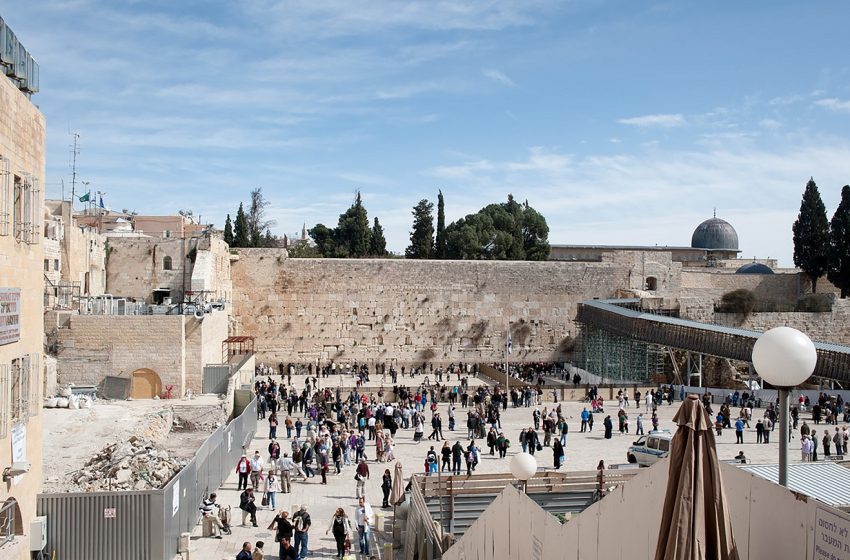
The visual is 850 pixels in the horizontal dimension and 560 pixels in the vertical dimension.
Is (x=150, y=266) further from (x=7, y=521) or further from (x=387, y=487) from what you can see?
(x=7, y=521)

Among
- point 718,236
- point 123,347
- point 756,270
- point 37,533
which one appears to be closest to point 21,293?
point 37,533

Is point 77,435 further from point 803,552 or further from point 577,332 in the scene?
point 577,332

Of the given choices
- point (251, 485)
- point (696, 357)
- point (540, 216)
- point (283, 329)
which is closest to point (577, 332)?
point (696, 357)

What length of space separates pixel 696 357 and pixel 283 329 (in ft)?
51.7

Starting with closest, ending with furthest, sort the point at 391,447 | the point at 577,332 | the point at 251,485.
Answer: the point at 251,485, the point at 391,447, the point at 577,332

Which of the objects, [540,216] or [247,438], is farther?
[540,216]

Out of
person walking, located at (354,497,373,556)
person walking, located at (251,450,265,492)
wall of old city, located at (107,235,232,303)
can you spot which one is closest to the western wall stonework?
wall of old city, located at (107,235,232,303)

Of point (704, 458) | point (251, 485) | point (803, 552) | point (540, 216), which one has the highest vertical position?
point (540, 216)

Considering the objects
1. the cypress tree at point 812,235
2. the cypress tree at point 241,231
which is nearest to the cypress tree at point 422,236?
the cypress tree at point 241,231

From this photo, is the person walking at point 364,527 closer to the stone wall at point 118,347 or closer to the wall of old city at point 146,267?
the stone wall at point 118,347

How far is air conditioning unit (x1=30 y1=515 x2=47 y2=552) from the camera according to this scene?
882 centimetres

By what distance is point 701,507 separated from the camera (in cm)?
353

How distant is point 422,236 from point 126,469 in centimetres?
3107

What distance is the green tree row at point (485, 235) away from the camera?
42281 mm
